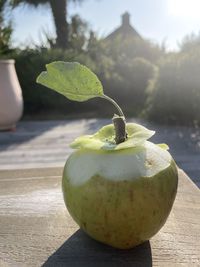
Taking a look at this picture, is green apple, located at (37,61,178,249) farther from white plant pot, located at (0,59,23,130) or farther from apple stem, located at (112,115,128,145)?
white plant pot, located at (0,59,23,130)

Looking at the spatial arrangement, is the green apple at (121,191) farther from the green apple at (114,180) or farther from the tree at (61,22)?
the tree at (61,22)

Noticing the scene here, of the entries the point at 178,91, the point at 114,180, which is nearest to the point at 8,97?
the point at 178,91

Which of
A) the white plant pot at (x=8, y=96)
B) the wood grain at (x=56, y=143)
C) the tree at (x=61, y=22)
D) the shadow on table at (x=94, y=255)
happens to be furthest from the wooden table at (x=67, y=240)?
the tree at (x=61, y=22)

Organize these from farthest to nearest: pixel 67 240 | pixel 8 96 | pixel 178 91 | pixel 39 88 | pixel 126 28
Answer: pixel 126 28 < pixel 39 88 < pixel 178 91 < pixel 8 96 < pixel 67 240

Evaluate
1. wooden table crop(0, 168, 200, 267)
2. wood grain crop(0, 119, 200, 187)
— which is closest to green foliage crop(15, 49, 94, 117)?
wood grain crop(0, 119, 200, 187)

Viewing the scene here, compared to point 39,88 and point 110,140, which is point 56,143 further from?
point 110,140
